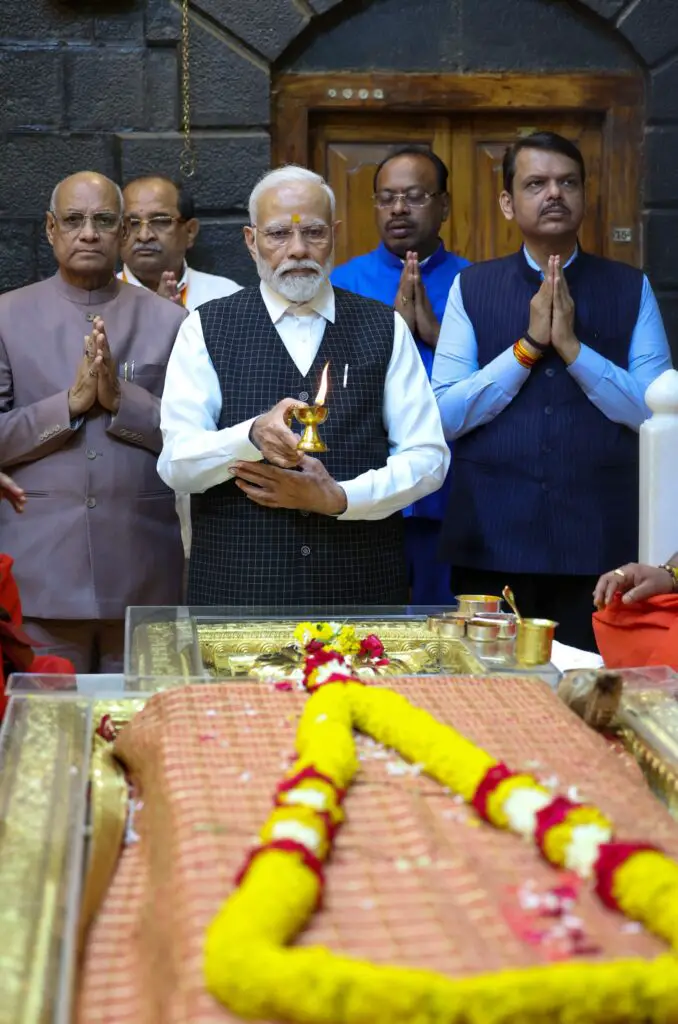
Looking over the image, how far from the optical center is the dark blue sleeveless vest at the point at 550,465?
362 centimetres

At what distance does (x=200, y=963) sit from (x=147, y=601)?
94.3 inches

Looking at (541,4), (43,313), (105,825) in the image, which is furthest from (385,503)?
(541,4)

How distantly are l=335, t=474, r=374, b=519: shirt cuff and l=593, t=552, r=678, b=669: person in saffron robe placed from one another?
2.03 ft

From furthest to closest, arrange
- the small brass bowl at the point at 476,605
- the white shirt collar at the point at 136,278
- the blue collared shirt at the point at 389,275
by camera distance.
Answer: the white shirt collar at the point at 136,278 < the blue collared shirt at the point at 389,275 < the small brass bowl at the point at 476,605

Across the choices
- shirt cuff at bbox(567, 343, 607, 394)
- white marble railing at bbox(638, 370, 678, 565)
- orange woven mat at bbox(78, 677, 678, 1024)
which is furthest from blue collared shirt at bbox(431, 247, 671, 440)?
orange woven mat at bbox(78, 677, 678, 1024)

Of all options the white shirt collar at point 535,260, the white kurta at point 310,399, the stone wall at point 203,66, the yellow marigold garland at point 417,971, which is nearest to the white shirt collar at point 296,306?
the white kurta at point 310,399

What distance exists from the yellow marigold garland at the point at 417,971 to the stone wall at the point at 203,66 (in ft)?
14.2

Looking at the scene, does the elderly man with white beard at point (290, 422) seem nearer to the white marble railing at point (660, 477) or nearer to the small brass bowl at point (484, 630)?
the white marble railing at point (660, 477)

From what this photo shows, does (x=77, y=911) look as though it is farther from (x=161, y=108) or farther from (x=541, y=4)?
(x=541, y=4)

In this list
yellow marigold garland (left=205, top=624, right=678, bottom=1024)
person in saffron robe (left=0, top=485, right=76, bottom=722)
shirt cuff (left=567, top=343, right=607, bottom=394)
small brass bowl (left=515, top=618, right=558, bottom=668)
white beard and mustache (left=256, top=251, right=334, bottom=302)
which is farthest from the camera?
shirt cuff (left=567, top=343, right=607, bottom=394)

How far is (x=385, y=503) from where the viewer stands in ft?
9.92

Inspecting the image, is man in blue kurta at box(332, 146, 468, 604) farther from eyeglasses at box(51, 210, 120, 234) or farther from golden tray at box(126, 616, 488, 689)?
golden tray at box(126, 616, 488, 689)

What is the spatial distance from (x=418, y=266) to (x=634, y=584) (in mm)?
1851

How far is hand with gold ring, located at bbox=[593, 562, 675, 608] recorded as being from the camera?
2.55m
